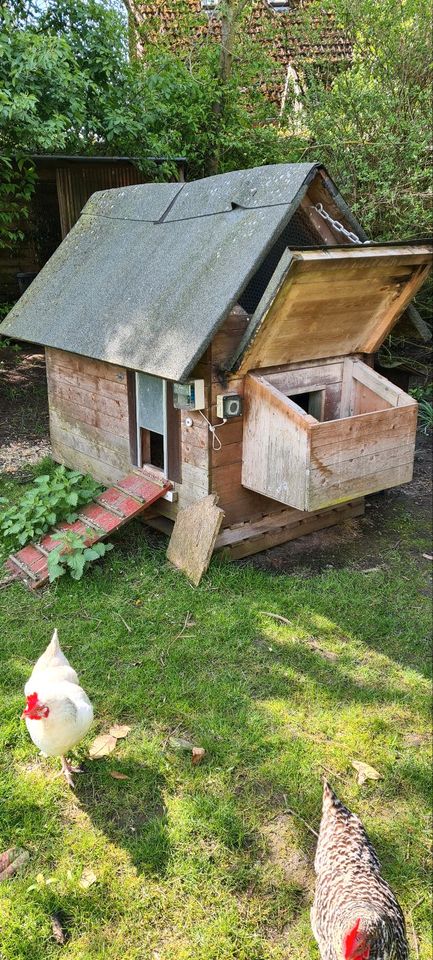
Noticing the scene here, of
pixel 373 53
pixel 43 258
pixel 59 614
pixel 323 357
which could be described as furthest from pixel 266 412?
pixel 43 258

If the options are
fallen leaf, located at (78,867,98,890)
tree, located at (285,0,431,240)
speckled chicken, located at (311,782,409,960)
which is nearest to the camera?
speckled chicken, located at (311,782,409,960)

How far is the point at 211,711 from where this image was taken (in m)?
3.42

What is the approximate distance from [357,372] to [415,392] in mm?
4344

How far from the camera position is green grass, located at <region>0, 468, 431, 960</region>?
8.02ft

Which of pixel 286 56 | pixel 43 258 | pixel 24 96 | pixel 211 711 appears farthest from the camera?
pixel 43 258

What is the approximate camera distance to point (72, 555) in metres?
4.64

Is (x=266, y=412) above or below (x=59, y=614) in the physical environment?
above

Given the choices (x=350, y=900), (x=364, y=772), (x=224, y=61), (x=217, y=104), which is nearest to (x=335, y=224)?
(x=364, y=772)

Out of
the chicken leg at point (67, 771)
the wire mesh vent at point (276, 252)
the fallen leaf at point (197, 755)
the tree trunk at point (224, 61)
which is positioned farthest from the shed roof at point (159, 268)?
the tree trunk at point (224, 61)

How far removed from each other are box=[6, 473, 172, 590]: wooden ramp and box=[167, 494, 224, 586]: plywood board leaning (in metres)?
0.32

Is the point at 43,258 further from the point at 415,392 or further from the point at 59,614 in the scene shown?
the point at 59,614

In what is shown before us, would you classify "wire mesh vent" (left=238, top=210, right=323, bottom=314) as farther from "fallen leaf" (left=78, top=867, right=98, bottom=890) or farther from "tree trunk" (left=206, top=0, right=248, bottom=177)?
"tree trunk" (left=206, top=0, right=248, bottom=177)

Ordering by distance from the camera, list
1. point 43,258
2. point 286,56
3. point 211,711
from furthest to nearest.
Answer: point 43,258, point 286,56, point 211,711

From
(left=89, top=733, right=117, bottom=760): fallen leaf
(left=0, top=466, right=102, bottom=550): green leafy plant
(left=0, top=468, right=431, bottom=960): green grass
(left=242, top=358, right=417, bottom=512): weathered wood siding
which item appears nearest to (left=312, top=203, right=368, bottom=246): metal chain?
(left=242, top=358, right=417, bottom=512): weathered wood siding
